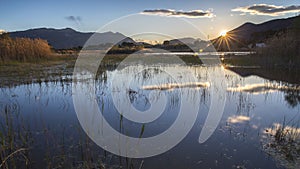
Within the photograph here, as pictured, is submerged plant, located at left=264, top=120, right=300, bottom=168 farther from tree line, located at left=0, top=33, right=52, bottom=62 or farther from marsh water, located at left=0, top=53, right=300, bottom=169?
tree line, located at left=0, top=33, right=52, bottom=62

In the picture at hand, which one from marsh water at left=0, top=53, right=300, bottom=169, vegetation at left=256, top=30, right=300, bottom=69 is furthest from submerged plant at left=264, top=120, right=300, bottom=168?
vegetation at left=256, top=30, right=300, bottom=69

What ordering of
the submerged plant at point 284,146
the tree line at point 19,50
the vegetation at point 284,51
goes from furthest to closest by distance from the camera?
the tree line at point 19,50
the vegetation at point 284,51
the submerged plant at point 284,146

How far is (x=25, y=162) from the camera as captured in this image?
3.95m

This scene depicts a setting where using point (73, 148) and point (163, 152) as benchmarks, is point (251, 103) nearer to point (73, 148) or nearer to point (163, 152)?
point (163, 152)

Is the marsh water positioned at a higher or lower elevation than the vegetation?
lower

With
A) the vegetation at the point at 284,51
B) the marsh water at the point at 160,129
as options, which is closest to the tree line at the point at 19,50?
the marsh water at the point at 160,129

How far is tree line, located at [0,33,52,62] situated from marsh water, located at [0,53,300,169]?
29.3 feet

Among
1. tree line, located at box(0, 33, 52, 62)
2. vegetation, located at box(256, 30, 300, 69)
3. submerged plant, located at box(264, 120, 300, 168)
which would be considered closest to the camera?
submerged plant, located at box(264, 120, 300, 168)

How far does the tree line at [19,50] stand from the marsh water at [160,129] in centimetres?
892

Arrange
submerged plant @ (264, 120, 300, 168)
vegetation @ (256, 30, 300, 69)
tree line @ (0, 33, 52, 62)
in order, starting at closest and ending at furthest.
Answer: submerged plant @ (264, 120, 300, 168) < vegetation @ (256, 30, 300, 69) < tree line @ (0, 33, 52, 62)

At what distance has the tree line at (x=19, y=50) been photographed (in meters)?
17.0

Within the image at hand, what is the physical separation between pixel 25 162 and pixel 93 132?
1495 millimetres

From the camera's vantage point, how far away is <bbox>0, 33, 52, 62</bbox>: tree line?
17.0 metres

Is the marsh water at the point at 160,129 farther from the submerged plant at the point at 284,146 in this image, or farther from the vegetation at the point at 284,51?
the vegetation at the point at 284,51
